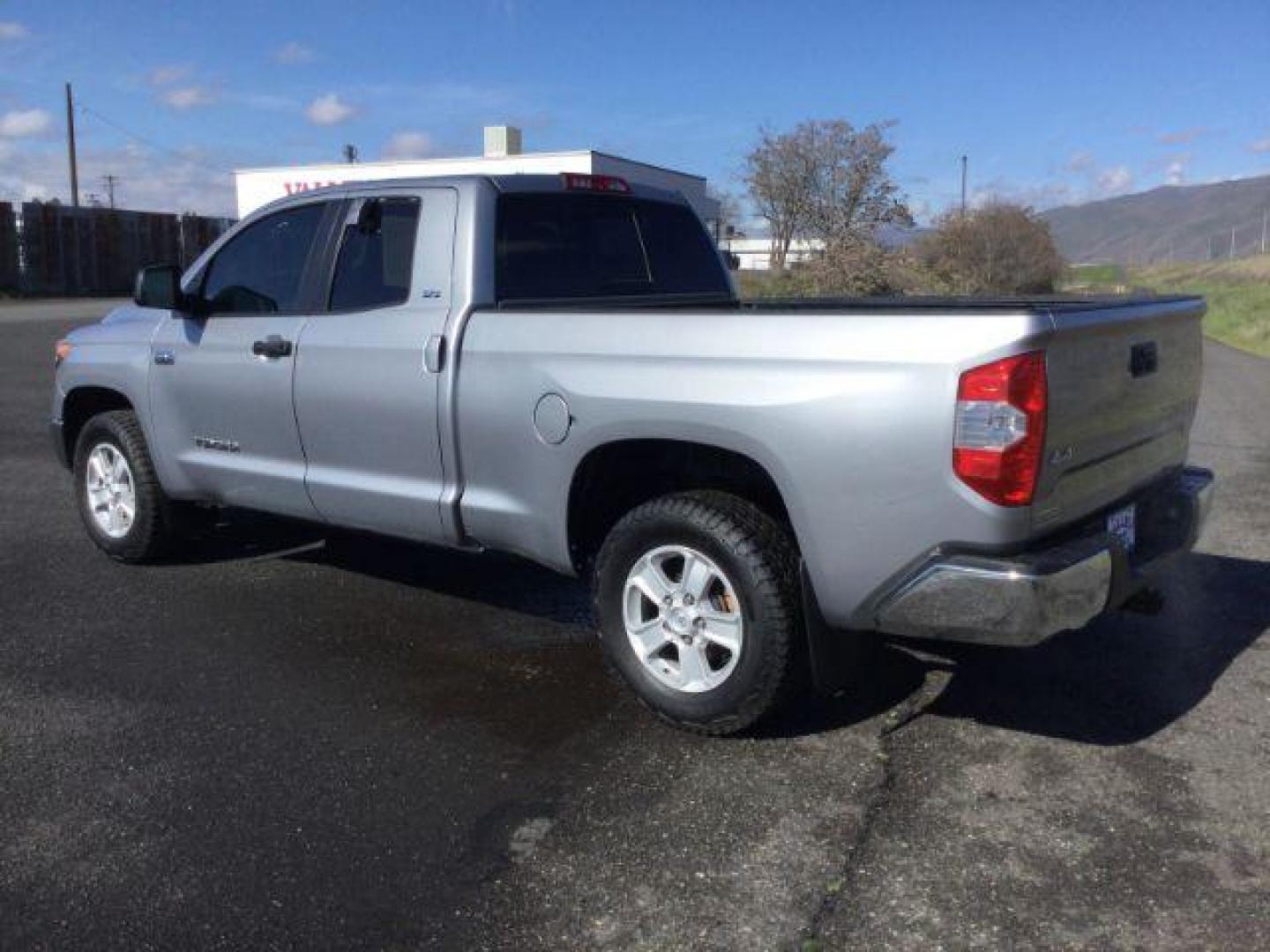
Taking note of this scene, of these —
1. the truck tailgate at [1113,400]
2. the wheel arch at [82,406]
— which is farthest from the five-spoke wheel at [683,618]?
the wheel arch at [82,406]

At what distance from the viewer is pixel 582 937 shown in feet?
9.52

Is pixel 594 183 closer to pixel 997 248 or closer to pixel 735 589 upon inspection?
pixel 735 589

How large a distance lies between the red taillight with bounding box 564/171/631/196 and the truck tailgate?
7.55 feet

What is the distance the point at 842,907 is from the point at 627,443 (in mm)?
1706

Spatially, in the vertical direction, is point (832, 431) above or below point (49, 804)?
above

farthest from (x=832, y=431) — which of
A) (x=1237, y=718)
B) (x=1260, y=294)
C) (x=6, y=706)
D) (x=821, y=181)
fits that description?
(x=1260, y=294)

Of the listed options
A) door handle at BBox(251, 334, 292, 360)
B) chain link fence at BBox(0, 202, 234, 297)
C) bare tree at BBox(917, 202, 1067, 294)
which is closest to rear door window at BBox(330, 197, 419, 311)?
door handle at BBox(251, 334, 292, 360)

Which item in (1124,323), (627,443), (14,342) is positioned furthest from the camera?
(14,342)

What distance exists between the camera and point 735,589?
382cm

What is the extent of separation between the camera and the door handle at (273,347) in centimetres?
507

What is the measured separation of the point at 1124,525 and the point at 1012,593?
87 centimetres

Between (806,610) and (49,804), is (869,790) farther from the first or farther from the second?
(49,804)

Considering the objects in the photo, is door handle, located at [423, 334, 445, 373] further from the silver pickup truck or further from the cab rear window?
the cab rear window

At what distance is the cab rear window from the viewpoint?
475cm
